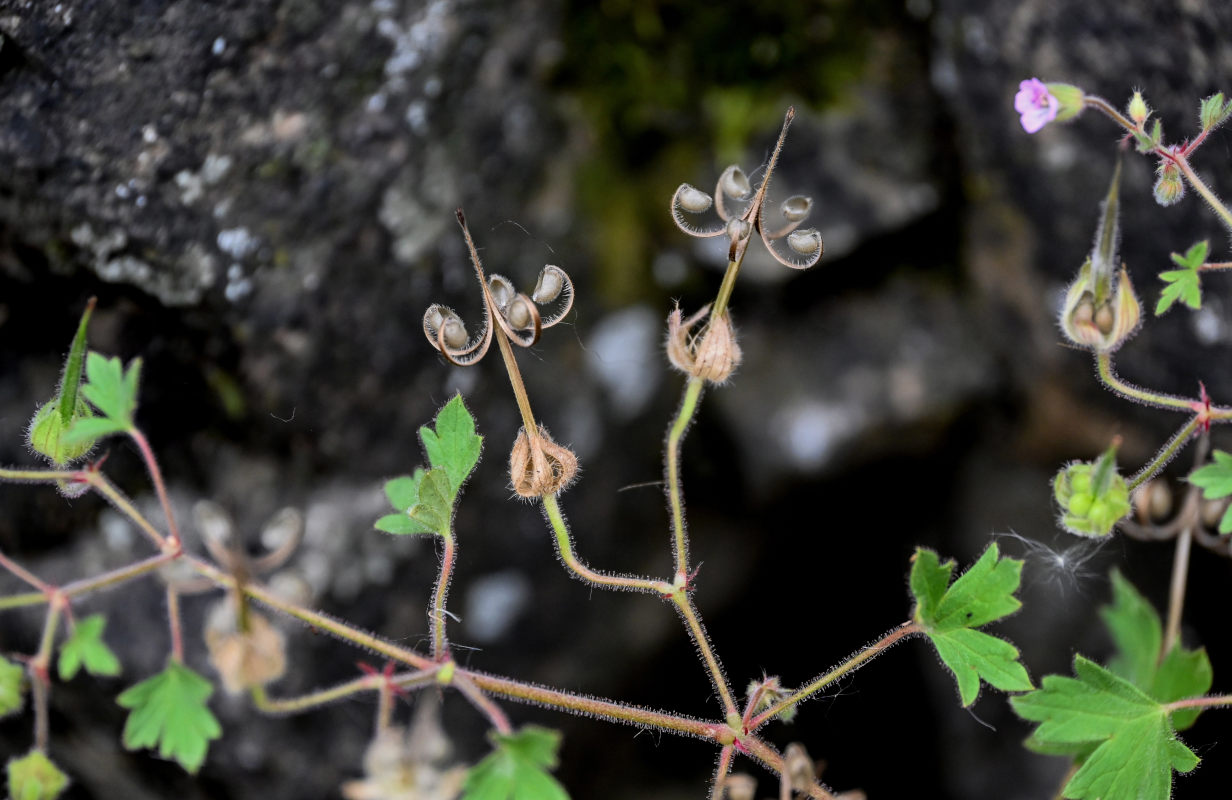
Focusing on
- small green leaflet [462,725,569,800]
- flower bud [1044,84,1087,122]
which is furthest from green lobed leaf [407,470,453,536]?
flower bud [1044,84,1087,122]

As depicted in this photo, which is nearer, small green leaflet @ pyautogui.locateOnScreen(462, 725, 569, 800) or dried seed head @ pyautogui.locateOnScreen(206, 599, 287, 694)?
small green leaflet @ pyautogui.locateOnScreen(462, 725, 569, 800)

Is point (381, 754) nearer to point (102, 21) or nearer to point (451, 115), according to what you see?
point (102, 21)

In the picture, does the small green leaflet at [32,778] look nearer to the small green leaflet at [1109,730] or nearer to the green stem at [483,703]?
the green stem at [483,703]

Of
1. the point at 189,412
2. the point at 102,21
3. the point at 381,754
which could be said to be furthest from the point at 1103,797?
the point at 102,21

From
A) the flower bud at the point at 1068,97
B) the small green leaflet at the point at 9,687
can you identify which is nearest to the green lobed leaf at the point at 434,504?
the small green leaflet at the point at 9,687

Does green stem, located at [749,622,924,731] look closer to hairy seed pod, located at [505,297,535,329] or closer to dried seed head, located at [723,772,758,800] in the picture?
dried seed head, located at [723,772,758,800]

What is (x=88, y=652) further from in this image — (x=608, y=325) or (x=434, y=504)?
(x=608, y=325)

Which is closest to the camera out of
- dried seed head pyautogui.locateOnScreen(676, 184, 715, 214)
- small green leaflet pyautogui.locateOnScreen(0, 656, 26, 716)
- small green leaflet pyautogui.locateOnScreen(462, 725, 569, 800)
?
small green leaflet pyautogui.locateOnScreen(462, 725, 569, 800)
